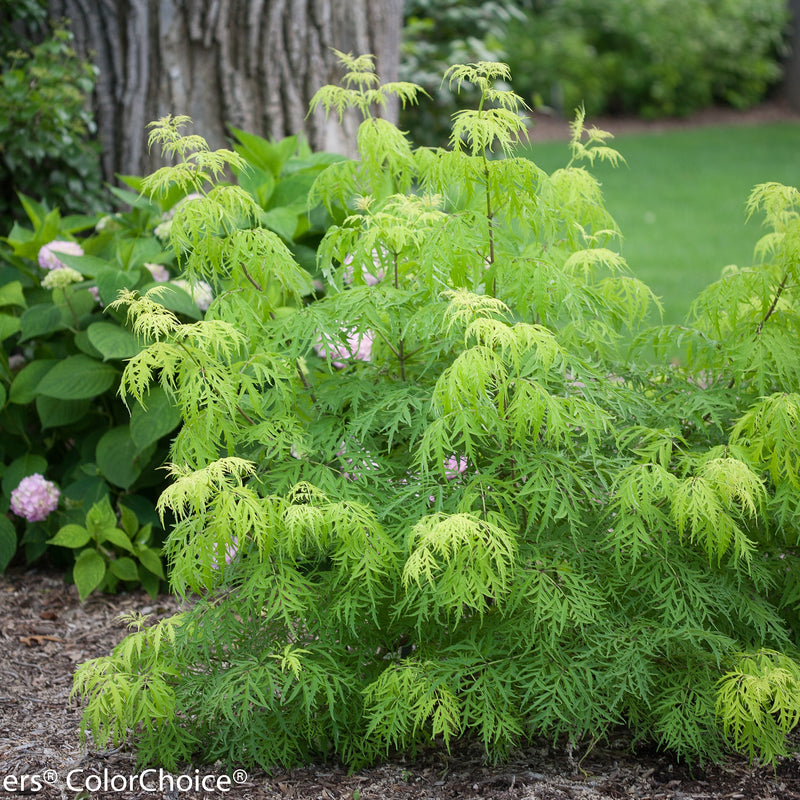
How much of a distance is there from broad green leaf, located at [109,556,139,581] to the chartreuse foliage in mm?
988

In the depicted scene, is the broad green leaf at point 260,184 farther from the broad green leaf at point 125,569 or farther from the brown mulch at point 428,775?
the brown mulch at point 428,775

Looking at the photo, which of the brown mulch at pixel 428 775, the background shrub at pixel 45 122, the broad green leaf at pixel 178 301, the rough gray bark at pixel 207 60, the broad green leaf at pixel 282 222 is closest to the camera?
the brown mulch at pixel 428 775

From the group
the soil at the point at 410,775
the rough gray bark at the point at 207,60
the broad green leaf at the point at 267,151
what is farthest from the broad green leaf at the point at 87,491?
the rough gray bark at the point at 207,60

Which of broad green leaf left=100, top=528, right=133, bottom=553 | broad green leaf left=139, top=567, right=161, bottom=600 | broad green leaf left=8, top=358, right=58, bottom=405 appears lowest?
broad green leaf left=139, top=567, right=161, bottom=600

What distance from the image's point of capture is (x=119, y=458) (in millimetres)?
3262

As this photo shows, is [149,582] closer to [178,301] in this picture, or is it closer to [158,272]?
[178,301]

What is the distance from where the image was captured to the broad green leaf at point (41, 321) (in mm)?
3350

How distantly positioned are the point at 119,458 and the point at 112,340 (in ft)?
1.40

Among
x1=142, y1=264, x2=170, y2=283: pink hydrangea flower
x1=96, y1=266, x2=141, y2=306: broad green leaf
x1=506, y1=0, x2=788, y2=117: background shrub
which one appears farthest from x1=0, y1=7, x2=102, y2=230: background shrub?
x1=506, y1=0, x2=788, y2=117: background shrub

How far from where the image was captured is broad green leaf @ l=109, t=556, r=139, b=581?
3233 mm

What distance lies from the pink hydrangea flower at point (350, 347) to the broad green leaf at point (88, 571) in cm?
106

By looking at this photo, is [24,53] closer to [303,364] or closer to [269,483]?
[303,364]

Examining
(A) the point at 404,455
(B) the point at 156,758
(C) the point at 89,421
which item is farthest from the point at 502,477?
(C) the point at 89,421

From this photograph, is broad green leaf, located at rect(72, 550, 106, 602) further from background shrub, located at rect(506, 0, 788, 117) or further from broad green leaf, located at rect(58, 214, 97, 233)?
background shrub, located at rect(506, 0, 788, 117)
